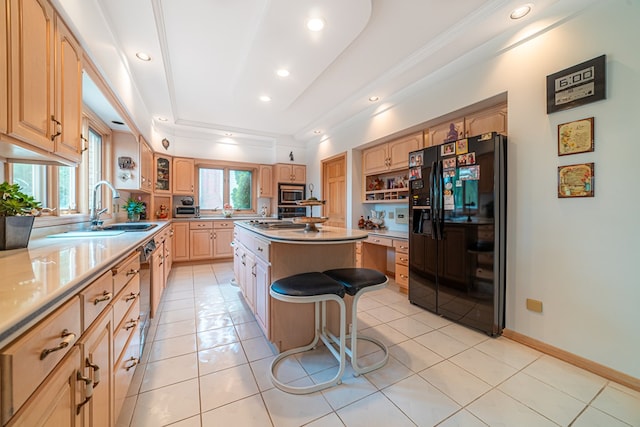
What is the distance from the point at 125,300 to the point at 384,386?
65.3 inches

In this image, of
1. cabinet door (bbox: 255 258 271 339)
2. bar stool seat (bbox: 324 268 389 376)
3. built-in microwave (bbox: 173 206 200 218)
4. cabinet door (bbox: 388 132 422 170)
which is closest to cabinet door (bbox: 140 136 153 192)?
built-in microwave (bbox: 173 206 200 218)

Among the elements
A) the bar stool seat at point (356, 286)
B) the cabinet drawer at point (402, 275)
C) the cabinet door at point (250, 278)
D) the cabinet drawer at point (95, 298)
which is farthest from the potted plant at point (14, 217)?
the cabinet drawer at point (402, 275)

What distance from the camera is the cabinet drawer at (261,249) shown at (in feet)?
6.45

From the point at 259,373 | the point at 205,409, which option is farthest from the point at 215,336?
the point at 205,409

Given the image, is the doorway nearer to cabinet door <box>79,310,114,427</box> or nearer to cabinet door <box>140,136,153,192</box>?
cabinet door <box>140,136,153,192</box>

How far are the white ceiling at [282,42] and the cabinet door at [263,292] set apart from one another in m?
2.05

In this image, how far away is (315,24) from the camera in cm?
218

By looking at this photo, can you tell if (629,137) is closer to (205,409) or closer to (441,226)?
(441,226)

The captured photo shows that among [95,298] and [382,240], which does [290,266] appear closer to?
[95,298]

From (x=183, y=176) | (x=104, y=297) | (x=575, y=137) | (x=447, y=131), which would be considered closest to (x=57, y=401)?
(x=104, y=297)

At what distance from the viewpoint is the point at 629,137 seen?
1.63 meters

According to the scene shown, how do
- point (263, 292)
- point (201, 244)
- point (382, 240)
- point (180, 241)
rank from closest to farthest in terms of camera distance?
point (263, 292) → point (382, 240) → point (180, 241) → point (201, 244)

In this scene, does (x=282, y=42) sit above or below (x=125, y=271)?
above

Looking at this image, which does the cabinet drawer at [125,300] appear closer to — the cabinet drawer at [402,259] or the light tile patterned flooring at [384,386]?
the light tile patterned flooring at [384,386]
